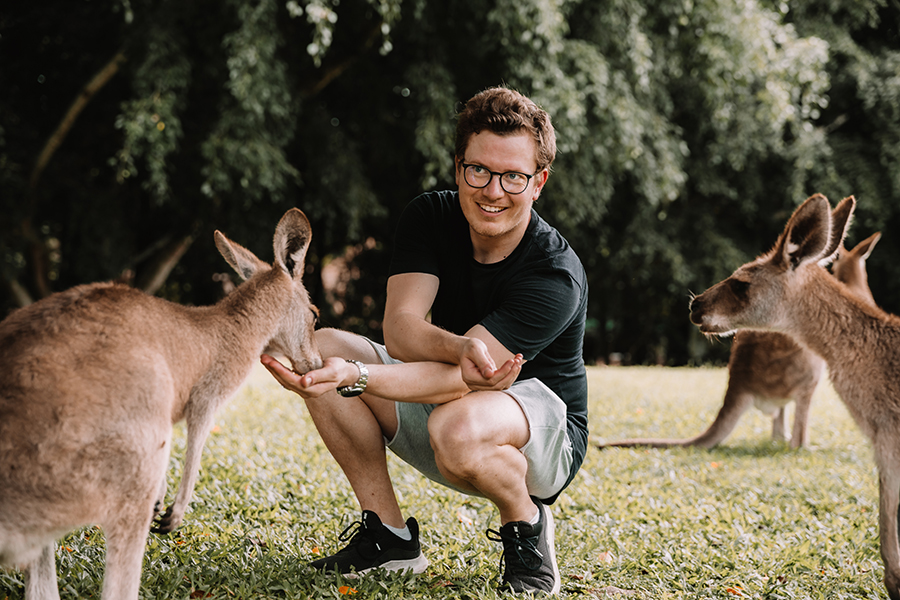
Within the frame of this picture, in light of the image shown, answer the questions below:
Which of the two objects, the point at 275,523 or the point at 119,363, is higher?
the point at 119,363

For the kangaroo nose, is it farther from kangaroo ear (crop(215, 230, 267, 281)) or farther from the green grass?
kangaroo ear (crop(215, 230, 267, 281))

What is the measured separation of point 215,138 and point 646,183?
219 inches

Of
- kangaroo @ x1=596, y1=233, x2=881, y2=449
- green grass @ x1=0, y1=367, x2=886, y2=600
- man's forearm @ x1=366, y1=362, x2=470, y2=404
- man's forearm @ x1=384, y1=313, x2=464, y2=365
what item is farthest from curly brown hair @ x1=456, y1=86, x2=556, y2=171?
kangaroo @ x1=596, y1=233, x2=881, y2=449

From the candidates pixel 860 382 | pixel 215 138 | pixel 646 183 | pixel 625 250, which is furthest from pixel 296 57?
pixel 860 382

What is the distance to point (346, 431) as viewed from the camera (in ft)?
9.73

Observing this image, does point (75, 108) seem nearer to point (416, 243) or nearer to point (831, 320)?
point (416, 243)

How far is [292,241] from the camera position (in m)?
2.59

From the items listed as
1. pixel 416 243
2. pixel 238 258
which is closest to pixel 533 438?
pixel 416 243

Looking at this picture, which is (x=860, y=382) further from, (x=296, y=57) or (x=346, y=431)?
(x=296, y=57)

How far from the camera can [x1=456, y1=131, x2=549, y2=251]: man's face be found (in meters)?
2.81

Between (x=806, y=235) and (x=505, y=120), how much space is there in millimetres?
1580

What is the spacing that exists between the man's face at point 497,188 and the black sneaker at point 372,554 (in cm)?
117

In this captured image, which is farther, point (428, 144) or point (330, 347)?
point (428, 144)

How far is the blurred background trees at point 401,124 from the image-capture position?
8289 mm
